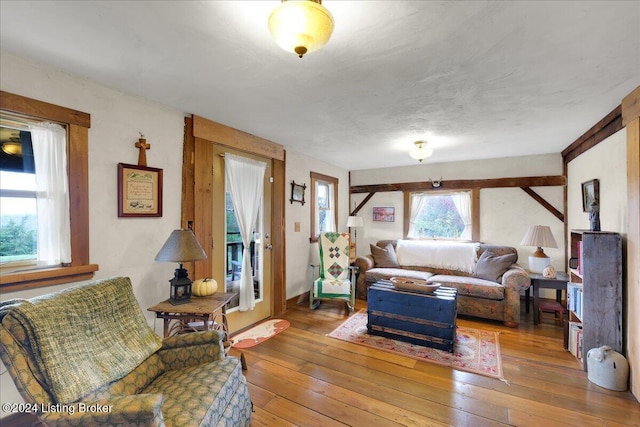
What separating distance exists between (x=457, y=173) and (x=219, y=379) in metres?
4.76

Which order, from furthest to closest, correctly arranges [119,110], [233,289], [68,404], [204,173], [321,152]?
[321,152] → [233,289] → [204,173] → [119,110] → [68,404]

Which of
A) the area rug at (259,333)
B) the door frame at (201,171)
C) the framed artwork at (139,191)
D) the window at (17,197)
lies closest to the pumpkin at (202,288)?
the door frame at (201,171)

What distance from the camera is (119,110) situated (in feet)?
7.29

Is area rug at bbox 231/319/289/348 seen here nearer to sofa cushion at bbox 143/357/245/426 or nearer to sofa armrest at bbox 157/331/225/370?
sofa armrest at bbox 157/331/225/370

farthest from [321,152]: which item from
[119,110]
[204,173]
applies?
[119,110]

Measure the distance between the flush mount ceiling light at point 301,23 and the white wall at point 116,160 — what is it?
1.71 meters

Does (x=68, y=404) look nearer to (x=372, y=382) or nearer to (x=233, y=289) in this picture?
(x=372, y=382)

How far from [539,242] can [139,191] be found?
4562 millimetres

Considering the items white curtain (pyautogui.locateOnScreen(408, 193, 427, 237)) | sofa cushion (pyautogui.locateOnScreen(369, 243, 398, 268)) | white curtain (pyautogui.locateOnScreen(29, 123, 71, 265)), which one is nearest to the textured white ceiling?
white curtain (pyautogui.locateOnScreen(29, 123, 71, 265))

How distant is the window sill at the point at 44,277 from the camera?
1.68 meters

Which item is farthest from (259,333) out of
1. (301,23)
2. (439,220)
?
(439,220)

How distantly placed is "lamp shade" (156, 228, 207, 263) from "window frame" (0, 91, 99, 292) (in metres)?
0.48

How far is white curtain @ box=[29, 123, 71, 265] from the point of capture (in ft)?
6.07

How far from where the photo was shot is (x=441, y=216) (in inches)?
200
